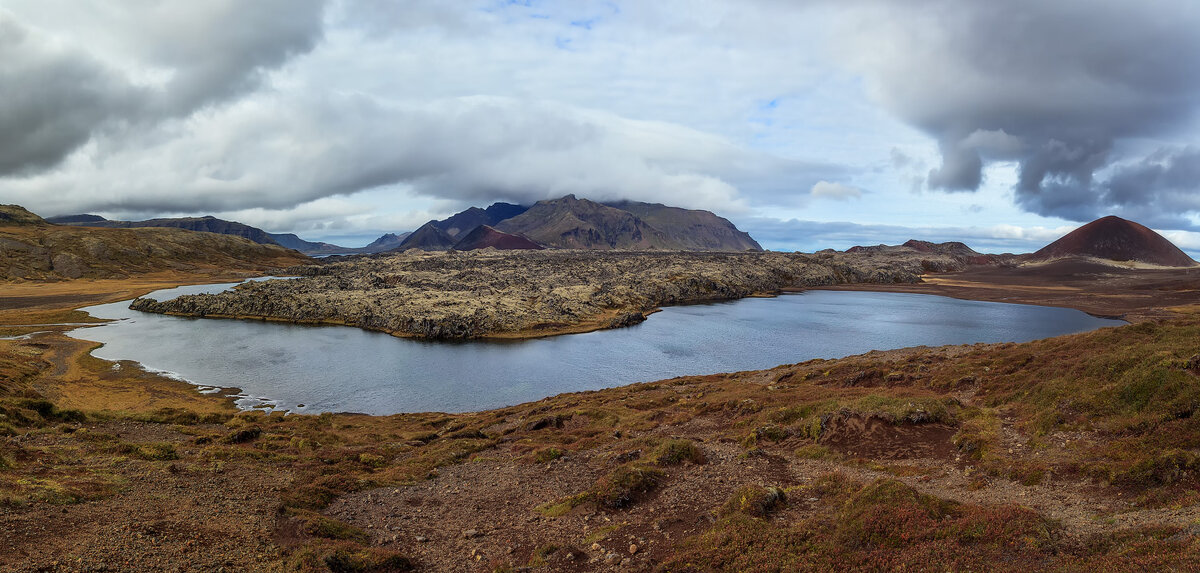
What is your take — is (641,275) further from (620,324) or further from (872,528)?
(872,528)

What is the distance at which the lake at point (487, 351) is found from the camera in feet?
184

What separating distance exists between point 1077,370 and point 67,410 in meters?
55.3

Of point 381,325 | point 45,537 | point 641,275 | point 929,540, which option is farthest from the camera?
point 641,275

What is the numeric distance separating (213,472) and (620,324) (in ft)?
280

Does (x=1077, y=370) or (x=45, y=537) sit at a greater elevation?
(x=1077, y=370)

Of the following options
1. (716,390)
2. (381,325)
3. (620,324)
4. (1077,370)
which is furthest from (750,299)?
(1077,370)

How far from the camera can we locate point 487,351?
7975cm

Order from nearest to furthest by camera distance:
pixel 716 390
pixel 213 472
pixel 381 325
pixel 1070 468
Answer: pixel 1070 468 → pixel 213 472 → pixel 716 390 → pixel 381 325

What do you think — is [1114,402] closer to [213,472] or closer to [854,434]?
[854,434]

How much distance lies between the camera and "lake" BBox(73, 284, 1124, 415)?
184 feet

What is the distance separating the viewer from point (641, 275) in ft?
571

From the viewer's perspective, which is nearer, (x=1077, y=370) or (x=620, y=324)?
(x=1077, y=370)

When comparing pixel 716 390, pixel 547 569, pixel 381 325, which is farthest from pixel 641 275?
pixel 547 569

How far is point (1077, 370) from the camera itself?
25.4 metres
